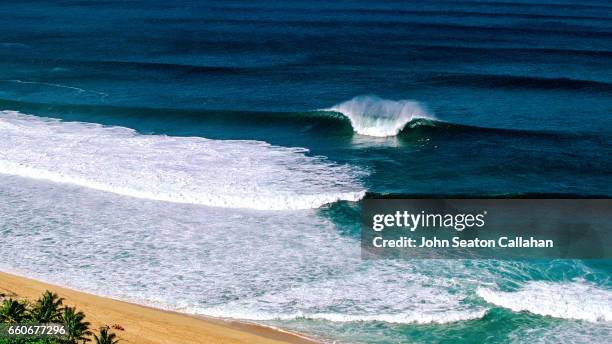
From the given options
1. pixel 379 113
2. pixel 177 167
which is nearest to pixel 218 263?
pixel 177 167

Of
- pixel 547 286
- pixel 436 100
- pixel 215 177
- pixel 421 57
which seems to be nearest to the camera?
pixel 547 286

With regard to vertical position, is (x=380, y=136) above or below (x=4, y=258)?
above

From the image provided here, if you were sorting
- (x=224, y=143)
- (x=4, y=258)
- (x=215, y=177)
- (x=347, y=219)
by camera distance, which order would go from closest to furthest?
1. (x=4, y=258)
2. (x=347, y=219)
3. (x=215, y=177)
4. (x=224, y=143)

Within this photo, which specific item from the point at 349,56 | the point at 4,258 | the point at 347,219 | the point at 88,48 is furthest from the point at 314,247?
the point at 88,48

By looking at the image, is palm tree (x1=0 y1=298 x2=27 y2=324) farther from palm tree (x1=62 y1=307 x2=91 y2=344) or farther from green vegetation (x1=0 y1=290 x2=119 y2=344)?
palm tree (x1=62 y1=307 x2=91 y2=344)

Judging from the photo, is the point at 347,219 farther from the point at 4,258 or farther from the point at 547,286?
the point at 4,258

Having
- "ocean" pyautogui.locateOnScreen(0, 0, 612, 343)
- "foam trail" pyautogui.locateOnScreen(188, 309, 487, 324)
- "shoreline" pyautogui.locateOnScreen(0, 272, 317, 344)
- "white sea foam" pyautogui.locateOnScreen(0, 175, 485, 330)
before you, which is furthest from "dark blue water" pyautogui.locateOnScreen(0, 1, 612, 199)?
"shoreline" pyautogui.locateOnScreen(0, 272, 317, 344)

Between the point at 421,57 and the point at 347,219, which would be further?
the point at 421,57

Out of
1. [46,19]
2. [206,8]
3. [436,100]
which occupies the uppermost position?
[206,8]
